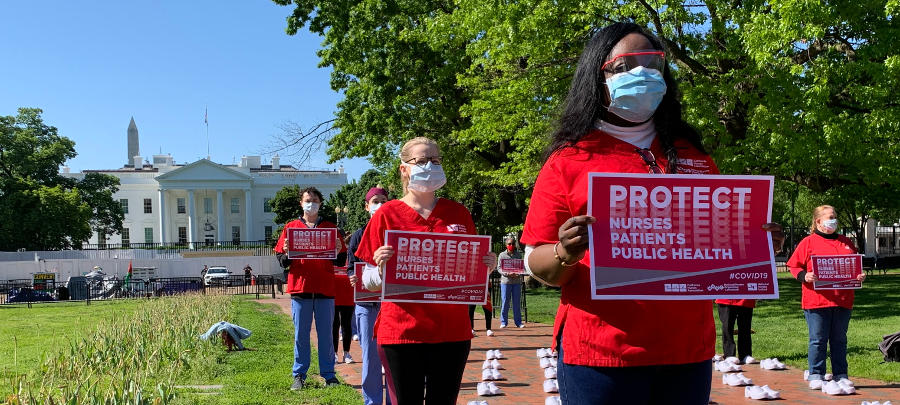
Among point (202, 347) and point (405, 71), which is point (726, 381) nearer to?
point (202, 347)

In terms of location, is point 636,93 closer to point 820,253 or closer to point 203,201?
point 820,253

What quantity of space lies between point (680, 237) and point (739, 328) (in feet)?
29.3

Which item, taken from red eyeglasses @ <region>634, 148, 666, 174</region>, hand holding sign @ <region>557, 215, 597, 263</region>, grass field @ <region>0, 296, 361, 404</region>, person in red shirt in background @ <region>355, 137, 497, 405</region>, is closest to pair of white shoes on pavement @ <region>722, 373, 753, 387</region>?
grass field @ <region>0, 296, 361, 404</region>

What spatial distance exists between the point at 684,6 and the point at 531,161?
A: 5.60m

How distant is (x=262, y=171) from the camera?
108 m

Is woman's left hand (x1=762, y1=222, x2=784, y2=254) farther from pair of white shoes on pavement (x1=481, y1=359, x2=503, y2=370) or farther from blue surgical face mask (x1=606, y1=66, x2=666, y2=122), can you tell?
pair of white shoes on pavement (x1=481, y1=359, x2=503, y2=370)

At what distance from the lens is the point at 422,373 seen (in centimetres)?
512

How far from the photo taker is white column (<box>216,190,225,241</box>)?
329 ft

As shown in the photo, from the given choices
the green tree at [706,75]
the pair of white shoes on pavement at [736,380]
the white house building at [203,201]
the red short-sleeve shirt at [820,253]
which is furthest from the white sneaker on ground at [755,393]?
the white house building at [203,201]

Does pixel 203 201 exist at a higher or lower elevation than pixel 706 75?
higher

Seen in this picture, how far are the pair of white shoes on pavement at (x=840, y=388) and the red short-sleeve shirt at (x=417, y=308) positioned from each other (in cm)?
532

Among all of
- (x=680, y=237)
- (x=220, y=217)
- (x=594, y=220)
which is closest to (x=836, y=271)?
(x=680, y=237)

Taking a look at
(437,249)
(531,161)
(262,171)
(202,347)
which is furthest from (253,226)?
(437,249)

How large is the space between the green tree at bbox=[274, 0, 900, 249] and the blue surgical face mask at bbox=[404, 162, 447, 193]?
40.8 ft
